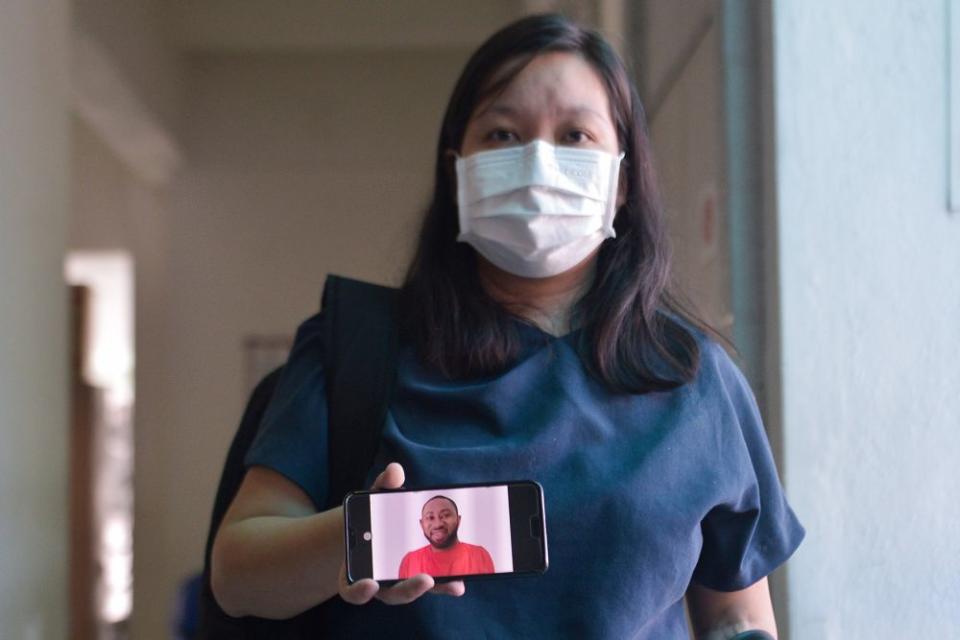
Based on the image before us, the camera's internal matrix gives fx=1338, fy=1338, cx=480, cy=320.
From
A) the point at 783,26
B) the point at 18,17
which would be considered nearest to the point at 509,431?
the point at 783,26

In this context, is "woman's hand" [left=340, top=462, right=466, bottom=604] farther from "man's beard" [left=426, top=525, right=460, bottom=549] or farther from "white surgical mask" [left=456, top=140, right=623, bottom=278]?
"white surgical mask" [left=456, top=140, right=623, bottom=278]

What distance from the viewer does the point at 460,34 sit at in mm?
6438

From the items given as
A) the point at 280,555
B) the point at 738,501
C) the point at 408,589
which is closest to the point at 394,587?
the point at 408,589

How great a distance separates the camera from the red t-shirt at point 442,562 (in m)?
1.08

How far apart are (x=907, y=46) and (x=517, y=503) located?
1.22 meters

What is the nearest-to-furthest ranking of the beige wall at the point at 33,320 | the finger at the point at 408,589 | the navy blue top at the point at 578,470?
1. the finger at the point at 408,589
2. the navy blue top at the point at 578,470
3. the beige wall at the point at 33,320

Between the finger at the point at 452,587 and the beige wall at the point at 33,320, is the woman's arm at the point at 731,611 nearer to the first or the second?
the finger at the point at 452,587

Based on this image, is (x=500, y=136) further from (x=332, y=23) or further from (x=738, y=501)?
(x=332, y=23)

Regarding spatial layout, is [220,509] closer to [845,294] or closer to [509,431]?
[509,431]

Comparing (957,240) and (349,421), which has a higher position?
(957,240)

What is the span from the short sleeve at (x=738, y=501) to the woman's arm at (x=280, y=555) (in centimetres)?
36

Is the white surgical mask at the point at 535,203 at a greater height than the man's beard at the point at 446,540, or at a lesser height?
greater

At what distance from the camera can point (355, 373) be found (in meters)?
1.27

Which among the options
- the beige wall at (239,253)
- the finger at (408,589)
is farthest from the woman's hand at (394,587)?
the beige wall at (239,253)
